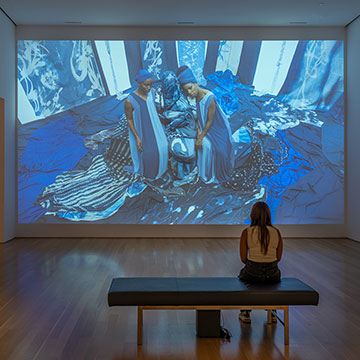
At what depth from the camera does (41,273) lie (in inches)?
264

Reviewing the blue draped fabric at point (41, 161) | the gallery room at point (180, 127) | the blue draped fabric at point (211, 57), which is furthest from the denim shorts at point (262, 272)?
the blue draped fabric at point (211, 57)

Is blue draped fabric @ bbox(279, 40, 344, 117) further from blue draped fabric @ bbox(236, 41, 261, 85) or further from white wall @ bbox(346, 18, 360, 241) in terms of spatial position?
blue draped fabric @ bbox(236, 41, 261, 85)

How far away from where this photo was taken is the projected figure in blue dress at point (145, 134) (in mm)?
10781

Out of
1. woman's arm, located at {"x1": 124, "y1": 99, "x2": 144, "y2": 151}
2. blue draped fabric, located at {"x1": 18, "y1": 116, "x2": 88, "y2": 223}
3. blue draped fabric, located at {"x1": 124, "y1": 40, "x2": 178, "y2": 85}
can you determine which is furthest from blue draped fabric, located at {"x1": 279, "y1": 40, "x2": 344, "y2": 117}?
blue draped fabric, located at {"x1": 18, "y1": 116, "x2": 88, "y2": 223}

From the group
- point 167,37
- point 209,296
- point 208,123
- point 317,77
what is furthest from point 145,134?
point 209,296

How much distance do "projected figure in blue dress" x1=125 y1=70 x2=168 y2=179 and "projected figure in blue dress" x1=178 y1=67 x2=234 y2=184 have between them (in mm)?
792

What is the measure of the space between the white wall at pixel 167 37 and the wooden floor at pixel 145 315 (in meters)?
2.11

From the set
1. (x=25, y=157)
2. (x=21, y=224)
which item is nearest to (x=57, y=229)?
(x=21, y=224)

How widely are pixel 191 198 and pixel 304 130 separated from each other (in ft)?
9.74

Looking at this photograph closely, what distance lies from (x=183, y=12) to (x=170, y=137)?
2.65 m

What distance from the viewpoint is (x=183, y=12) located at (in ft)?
32.4

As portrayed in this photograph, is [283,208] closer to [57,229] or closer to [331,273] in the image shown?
[331,273]

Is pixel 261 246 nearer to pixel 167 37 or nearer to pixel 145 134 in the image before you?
pixel 145 134

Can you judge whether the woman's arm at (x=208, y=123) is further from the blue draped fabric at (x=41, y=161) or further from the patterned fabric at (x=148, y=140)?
the blue draped fabric at (x=41, y=161)
